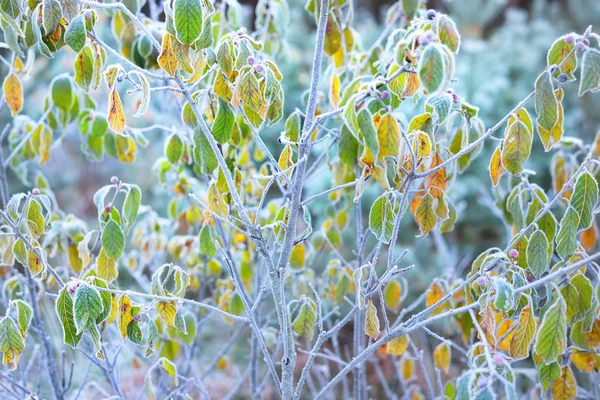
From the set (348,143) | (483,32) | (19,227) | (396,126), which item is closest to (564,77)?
(396,126)

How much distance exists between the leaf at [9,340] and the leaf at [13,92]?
1.80 feet

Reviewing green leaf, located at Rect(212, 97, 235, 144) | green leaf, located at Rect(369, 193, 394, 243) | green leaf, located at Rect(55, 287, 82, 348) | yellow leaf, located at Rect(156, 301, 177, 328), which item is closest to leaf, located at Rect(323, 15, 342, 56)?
green leaf, located at Rect(212, 97, 235, 144)

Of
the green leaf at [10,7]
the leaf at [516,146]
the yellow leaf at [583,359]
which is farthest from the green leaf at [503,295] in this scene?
the green leaf at [10,7]

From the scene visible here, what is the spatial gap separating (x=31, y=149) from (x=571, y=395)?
135cm

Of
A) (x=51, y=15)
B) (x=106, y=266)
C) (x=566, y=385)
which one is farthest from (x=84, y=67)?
(x=566, y=385)

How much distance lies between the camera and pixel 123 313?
1.11 metres

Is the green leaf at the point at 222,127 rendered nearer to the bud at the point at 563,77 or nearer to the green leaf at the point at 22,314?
the green leaf at the point at 22,314

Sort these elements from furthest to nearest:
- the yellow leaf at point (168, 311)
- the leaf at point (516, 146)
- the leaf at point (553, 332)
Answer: the yellow leaf at point (168, 311), the leaf at point (516, 146), the leaf at point (553, 332)

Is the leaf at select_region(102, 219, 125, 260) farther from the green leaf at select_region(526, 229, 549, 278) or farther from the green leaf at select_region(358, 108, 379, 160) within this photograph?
the green leaf at select_region(526, 229, 549, 278)

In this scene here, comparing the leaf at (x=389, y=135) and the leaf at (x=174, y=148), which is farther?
the leaf at (x=174, y=148)

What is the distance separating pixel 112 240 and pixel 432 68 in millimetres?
737

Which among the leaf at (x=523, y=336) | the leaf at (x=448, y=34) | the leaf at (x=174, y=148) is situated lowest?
the leaf at (x=523, y=336)

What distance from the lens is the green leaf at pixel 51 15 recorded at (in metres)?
1.03

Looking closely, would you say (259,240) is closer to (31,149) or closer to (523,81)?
(31,149)
